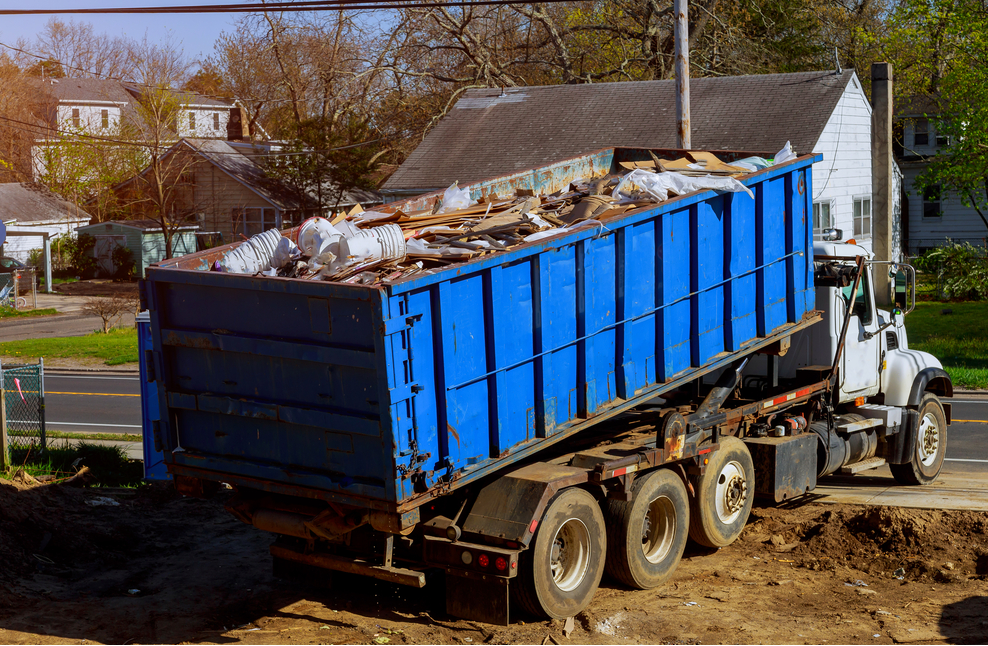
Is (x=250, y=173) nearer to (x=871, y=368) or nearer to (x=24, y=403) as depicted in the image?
(x=24, y=403)

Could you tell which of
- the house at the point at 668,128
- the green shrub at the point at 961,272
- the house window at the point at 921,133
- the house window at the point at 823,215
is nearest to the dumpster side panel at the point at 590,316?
the house at the point at 668,128

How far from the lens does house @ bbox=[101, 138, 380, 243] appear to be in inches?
1857

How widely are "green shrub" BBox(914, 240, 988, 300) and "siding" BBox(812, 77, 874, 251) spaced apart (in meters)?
3.70

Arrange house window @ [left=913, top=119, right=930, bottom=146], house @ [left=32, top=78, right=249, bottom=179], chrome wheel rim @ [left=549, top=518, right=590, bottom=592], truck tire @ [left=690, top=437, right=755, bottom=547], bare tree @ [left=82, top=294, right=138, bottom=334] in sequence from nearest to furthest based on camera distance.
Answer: chrome wheel rim @ [left=549, top=518, right=590, bottom=592] < truck tire @ [left=690, top=437, right=755, bottom=547] < bare tree @ [left=82, top=294, right=138, bottom=334] < house window @ [left=913, top=119, right=930, bottom=146] < house @ [left=32, top=78, right=249, bottom=179]

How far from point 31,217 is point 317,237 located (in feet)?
→ 161

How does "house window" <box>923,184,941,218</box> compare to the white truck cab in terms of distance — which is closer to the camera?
the white truck cab

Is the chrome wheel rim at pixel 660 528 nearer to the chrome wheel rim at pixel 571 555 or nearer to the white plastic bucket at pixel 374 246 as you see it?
the chrome wheel rim at pixel 571 555

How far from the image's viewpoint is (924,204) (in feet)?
137

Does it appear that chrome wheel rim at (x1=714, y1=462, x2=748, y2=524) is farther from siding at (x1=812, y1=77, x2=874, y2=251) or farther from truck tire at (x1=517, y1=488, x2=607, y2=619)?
siding at (x1=812, y1=77, x2=874, y2=251)

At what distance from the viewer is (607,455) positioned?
7.79 meters

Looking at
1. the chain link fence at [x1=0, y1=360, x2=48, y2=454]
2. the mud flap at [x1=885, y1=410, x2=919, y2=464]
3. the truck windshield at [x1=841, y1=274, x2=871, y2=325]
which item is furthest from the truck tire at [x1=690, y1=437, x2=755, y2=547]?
the chain link fence at [x1=0, y1=360, x2=48, y2=454]

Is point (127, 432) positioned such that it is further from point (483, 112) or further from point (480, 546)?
point (483, 112)

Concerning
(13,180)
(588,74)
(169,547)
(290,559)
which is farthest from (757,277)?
(13,180)

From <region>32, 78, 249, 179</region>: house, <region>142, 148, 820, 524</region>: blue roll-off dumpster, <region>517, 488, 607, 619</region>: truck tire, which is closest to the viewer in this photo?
<region>142, 148, 820, 524</region>: blue roll-off dumpster
